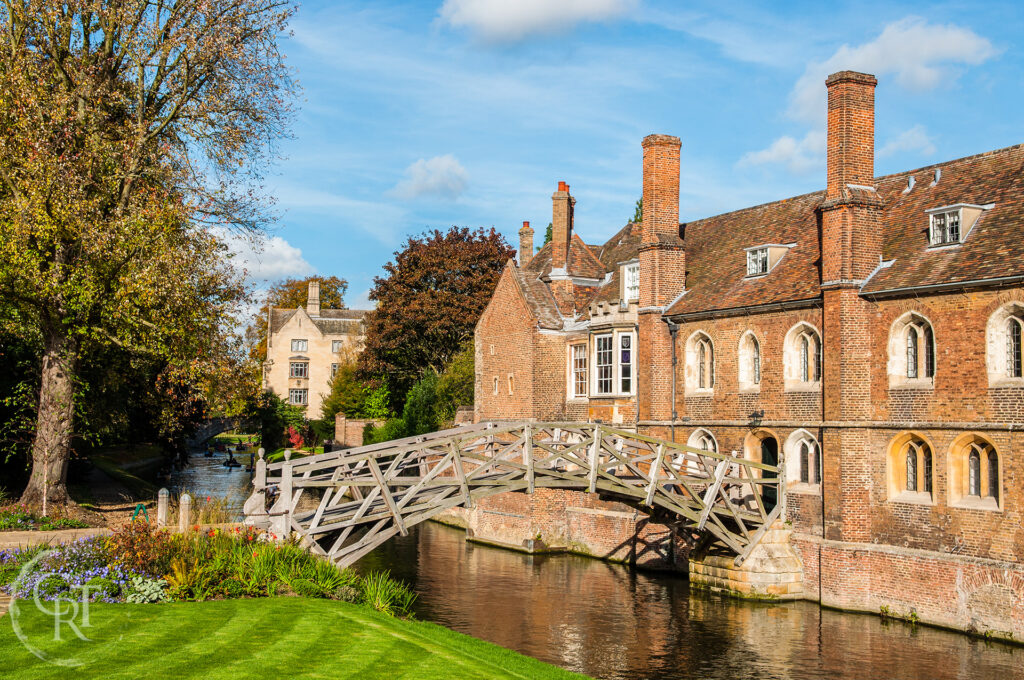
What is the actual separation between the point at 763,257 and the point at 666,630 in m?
12.6

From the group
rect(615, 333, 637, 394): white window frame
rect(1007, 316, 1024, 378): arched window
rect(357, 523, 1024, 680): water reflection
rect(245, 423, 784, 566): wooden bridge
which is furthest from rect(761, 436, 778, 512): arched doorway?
rect(1007, 316, 1024, 378): arched window

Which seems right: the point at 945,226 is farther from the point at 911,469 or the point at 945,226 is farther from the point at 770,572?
the point at 770,572

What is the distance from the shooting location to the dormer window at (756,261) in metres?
28.8

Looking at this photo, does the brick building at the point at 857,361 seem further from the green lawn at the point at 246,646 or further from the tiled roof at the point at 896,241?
the green lawn at the point at 246,646

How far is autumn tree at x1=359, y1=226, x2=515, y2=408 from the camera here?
2198 inches

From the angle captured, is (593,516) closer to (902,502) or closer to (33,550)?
(902,502)

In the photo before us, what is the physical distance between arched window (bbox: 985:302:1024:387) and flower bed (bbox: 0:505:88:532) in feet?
69.3

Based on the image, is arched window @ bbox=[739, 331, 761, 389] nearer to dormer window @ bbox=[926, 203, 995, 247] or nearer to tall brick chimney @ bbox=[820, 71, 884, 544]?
tall brick chimney @ bbox=[820, 71, 884, 544]

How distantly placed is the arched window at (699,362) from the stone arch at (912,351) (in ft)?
22.5

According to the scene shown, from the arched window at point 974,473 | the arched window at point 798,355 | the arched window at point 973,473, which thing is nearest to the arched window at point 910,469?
the arched window at point 973,473

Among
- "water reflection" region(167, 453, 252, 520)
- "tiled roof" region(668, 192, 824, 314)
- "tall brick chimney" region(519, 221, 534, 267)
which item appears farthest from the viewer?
"tall brick chimney" region(519, 221, 534, 267)

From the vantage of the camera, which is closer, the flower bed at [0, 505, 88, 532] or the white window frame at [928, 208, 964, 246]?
the flower bed at [0, 505, 88, 532]

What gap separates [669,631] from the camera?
71.1 feet

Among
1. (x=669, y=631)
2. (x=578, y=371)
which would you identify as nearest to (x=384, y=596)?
(x=669, y=631)
